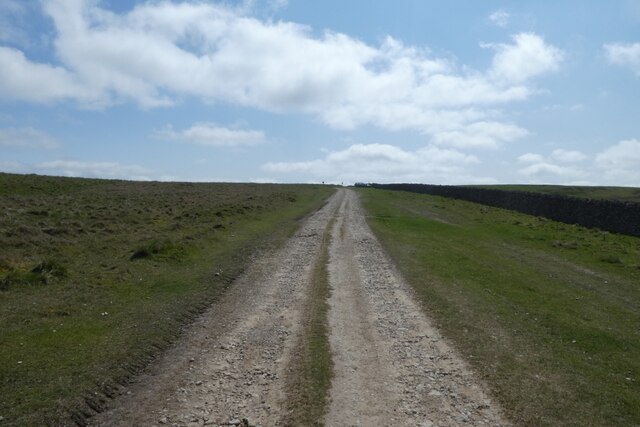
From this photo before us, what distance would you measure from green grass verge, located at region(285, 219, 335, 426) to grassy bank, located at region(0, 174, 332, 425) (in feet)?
10.6

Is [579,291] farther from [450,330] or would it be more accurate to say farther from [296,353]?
[296,353]

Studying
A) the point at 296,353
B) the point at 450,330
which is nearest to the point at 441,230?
the point at 450,330

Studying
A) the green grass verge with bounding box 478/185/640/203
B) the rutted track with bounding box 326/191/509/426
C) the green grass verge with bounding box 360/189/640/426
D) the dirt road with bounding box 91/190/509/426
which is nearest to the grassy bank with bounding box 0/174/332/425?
the dirt road with bounding box 91/190/509/426

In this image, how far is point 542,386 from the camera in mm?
8922

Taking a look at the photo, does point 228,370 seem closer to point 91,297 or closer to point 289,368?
point 289,368

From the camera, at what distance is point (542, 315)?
45.3 ft

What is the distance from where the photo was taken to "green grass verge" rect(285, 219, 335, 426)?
→ 25.3 feet

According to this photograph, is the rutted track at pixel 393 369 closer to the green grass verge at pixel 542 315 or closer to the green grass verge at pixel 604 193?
the green grass verge at pixel 542 315

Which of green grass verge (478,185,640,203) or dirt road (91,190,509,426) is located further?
green grass verge (478,185,640,203)

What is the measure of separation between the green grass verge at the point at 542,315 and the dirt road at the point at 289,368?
0.79 metres

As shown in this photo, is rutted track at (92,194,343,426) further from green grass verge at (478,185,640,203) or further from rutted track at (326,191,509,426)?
green grass verge at (478,185,640,203)

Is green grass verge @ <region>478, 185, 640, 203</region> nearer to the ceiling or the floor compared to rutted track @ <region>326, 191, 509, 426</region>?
nearer to the ceiling

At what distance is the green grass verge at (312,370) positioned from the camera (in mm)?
7723

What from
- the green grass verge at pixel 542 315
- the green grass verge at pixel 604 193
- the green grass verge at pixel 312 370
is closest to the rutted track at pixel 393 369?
the green grass verge at pixel 312 370
